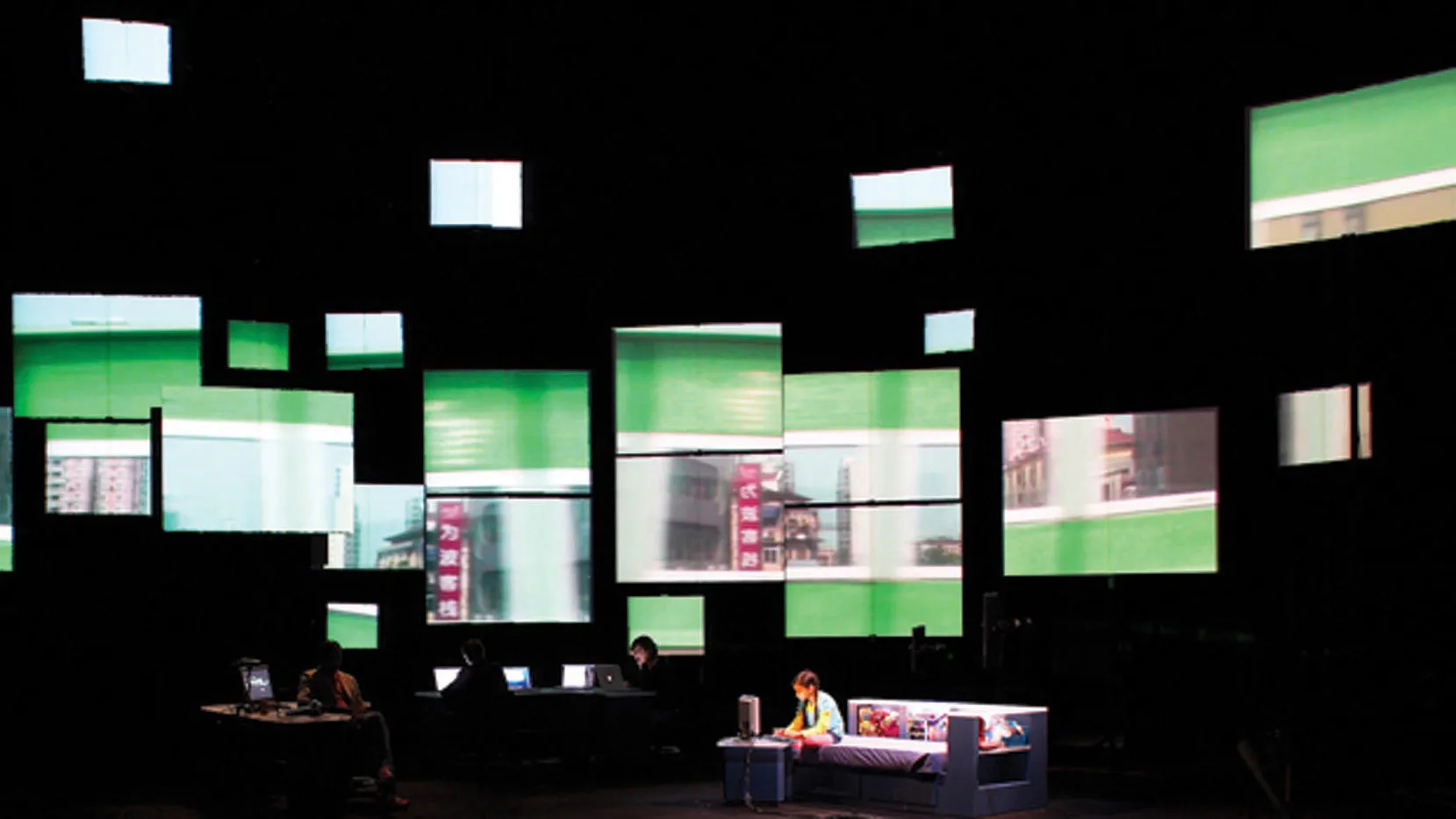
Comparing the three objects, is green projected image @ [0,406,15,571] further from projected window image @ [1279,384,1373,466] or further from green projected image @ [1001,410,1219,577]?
projected window image @ [1279,384,1373,466]

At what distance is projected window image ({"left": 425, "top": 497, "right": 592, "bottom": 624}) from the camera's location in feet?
42.8

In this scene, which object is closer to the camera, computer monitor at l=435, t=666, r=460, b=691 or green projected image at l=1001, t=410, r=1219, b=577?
green projected image at l=1001, t=410, r=1219, b=577

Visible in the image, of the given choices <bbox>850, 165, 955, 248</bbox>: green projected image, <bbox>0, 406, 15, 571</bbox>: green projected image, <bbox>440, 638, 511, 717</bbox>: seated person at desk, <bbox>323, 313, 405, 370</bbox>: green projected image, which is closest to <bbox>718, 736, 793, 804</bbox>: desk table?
<bbox>440, 638, 511, 717</bbox>: seated person at desk

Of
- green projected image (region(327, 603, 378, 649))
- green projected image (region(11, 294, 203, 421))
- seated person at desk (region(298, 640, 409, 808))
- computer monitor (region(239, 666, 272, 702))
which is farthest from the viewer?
green projected image (region(327, 603, 378, 649))

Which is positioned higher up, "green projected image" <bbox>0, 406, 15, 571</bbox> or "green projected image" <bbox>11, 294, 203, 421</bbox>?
"green projected image" <bbox>11, 294, 203, 421</bbox>

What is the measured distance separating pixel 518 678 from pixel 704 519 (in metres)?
2.02

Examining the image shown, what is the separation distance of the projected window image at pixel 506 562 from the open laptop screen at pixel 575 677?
414 millimetres

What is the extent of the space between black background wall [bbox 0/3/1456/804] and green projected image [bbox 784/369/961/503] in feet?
0.74

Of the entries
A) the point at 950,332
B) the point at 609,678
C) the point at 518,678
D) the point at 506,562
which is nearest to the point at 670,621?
the point at 609,678

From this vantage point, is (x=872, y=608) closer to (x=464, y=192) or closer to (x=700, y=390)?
(x=700, y=390)

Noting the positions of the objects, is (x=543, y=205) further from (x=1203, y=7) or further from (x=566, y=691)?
Result: (x=1203, y=7)

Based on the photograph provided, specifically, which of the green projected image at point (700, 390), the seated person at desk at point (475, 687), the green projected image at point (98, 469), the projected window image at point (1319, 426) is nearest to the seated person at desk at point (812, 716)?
the seated person at desk at point (475, 687)

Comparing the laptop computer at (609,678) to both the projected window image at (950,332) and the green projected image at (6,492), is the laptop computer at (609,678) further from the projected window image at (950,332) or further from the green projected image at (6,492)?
the green projected image at (6,492)

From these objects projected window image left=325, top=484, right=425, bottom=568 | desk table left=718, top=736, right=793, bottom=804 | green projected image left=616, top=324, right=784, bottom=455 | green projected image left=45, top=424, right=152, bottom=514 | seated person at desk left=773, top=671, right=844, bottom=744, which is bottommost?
desk table left=718, top=736, right=793, bottom=804
